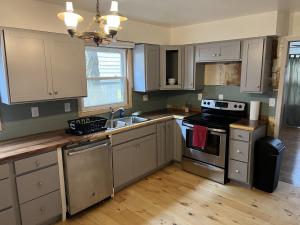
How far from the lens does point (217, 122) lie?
10.8 feet

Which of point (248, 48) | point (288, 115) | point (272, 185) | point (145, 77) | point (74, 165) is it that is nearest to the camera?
point (74, 165)

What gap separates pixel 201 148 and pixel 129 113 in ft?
4.37

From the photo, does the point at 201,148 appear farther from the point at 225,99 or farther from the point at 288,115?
the point at 288,115

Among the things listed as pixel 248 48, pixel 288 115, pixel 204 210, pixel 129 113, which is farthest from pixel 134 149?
pixel 288 115

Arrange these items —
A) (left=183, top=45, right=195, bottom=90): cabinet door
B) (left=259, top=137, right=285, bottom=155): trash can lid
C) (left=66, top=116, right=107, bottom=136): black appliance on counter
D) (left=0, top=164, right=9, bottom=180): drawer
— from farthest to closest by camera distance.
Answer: (left=183, top=45, right=195, bottom=90): cabinet door, (left=259, top=137, right=285, bottom=155): trash can lid, (left=66, top=116, right=107, bottom=136): black appliance on counter, (left=0, top=164, right=9, bottom=180): drawer

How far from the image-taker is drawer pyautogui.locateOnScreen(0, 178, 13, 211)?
6.49 feet

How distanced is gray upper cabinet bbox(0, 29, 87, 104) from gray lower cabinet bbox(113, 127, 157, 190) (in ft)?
3.11

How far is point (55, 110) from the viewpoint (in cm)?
284

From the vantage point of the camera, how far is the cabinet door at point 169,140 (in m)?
3.70

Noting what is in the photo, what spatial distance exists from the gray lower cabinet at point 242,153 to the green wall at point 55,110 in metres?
0.64

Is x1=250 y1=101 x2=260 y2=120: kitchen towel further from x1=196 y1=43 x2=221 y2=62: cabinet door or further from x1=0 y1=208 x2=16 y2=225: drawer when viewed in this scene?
x1=0 y1=208 x2=16 y2=225: drawer

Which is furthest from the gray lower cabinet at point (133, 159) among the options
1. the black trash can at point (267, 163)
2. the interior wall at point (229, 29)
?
the interior wall at point (229, 29)

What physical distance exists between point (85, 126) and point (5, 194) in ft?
3.32

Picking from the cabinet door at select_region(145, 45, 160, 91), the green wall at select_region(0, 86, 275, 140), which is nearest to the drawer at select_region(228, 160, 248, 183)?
the green wall at select_region(0, 86, 275, 140)
